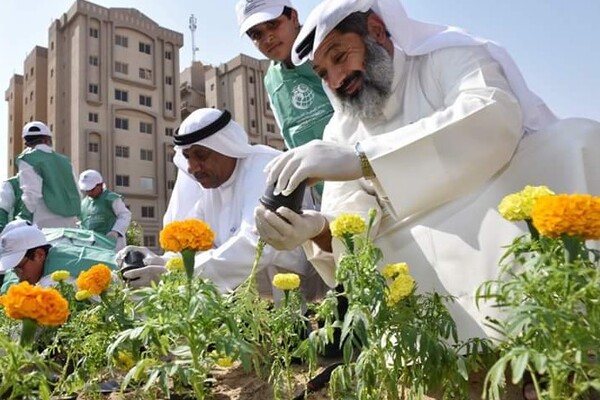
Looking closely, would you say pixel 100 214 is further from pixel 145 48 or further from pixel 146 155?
pixel 145 48

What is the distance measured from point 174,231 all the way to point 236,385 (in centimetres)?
120

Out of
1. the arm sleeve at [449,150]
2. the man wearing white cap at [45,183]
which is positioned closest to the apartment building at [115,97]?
the man wearing white cap at [45,183]

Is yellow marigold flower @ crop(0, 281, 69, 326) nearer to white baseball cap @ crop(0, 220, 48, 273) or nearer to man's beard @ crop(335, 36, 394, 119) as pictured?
man's beard @ crop(335, 36, 394, 119)

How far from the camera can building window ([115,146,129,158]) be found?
89.1ft

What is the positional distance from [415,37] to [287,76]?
1691 millimetres

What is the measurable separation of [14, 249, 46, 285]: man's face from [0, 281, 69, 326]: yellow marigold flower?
11.1 feet

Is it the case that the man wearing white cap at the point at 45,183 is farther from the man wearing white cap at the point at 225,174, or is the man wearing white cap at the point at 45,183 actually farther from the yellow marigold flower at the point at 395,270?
the yellow marigold flower at the point at 395,270

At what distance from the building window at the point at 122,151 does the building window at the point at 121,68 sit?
3.99 m

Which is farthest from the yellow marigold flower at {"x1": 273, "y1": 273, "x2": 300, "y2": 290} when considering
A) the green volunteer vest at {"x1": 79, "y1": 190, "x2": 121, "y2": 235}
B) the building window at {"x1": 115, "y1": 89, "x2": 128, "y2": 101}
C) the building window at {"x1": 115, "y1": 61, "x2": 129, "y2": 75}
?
the building window at {"x1": 115, "y1": 61, "x2": 129, "y2": 75}

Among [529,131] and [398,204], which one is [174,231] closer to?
[398,204]

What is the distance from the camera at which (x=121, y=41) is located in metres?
28.0

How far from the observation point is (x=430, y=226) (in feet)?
6.49

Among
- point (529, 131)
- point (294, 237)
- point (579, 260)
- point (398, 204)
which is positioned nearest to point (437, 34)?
point (529, 131)

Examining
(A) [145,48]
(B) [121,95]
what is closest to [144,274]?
(B) [121,95]
